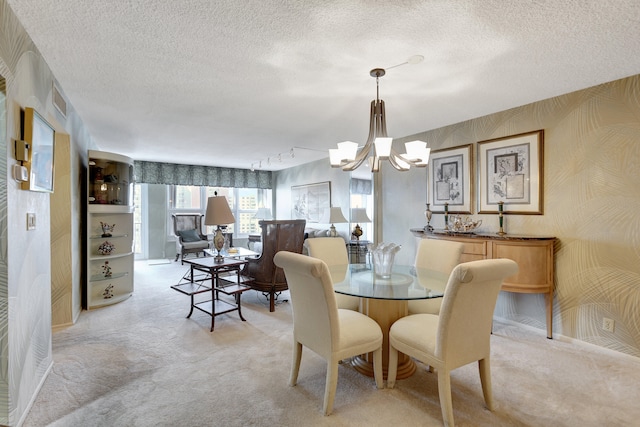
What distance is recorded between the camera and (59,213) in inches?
131

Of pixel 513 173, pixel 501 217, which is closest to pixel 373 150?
pixel 501 217

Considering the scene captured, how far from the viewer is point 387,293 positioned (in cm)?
210

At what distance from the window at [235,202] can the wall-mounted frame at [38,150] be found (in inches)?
230

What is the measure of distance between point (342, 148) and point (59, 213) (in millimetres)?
3051

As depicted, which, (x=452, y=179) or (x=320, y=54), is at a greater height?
(x=320, y=54)

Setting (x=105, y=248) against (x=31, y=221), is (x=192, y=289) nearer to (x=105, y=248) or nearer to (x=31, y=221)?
(x=105, y=248)

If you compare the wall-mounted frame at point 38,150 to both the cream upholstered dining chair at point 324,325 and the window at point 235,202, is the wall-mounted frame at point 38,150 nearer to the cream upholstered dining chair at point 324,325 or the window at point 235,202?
the cream upholstered dining chair at point 324,325

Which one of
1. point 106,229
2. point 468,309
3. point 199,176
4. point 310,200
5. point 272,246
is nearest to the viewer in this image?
point 468,309

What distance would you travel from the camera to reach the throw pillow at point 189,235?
729cm

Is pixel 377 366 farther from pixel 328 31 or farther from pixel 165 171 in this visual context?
pixel 165 171

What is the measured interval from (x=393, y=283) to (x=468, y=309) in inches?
26.7

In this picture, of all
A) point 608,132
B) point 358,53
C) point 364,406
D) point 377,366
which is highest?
point 358,53

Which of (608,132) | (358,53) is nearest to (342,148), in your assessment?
(358,53)

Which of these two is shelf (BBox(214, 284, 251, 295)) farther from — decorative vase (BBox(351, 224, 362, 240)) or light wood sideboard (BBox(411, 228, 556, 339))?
decorative vase (BBox(351, 224, 362, 240))
